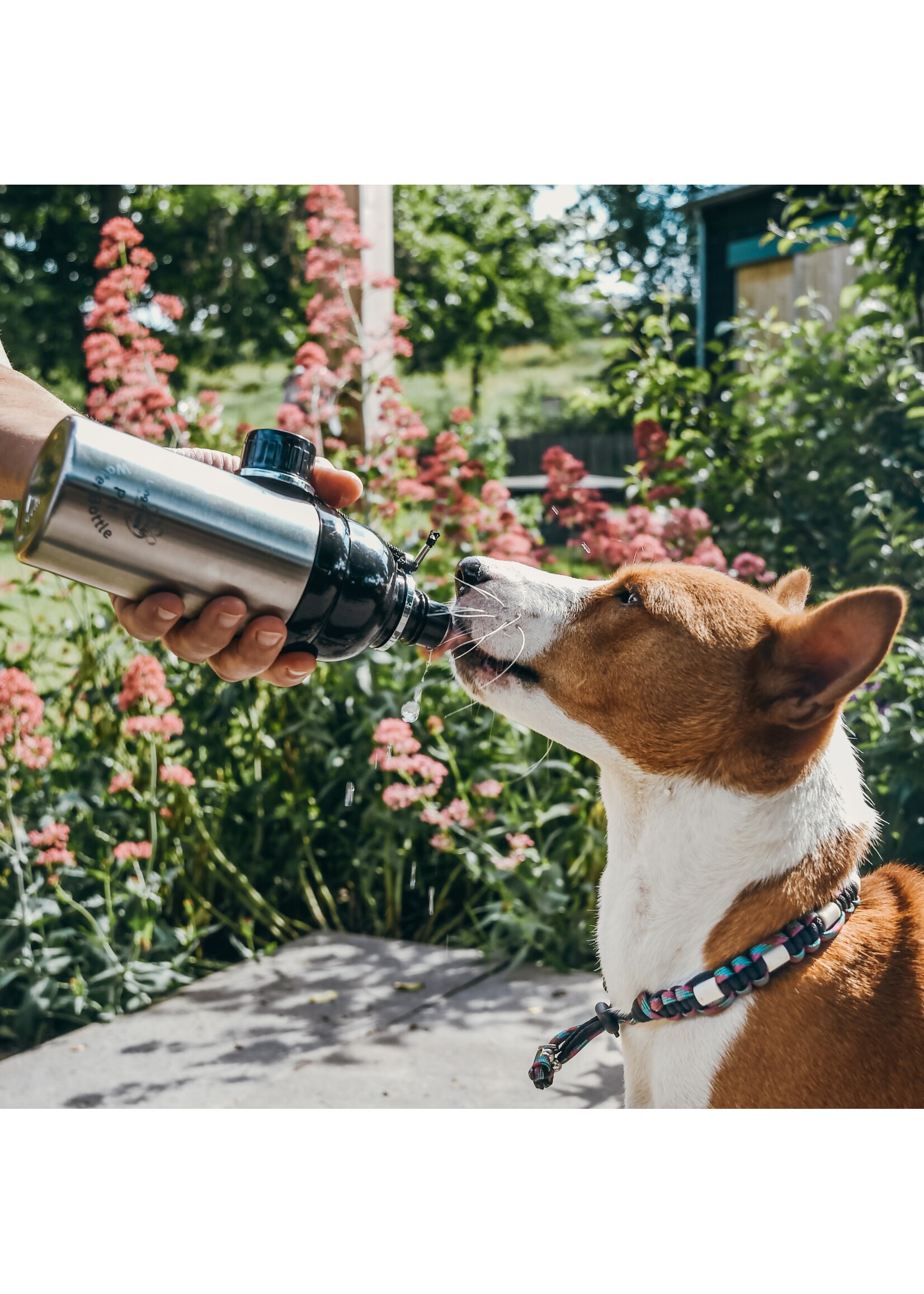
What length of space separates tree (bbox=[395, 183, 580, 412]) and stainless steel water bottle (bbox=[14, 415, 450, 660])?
917 cm

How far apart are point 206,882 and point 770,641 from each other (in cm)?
242

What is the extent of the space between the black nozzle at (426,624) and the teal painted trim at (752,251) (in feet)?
11.5

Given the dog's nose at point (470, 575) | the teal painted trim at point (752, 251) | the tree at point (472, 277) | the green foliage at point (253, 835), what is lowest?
the green foliage at point (253, 835)

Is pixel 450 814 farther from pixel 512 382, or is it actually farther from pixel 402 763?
pixel 512 382

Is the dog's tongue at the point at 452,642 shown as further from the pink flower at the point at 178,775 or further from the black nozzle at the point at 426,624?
the pink flower at the point at 178,775

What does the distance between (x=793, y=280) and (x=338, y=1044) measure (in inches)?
133

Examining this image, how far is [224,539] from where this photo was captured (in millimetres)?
1369

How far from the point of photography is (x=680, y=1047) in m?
1.43

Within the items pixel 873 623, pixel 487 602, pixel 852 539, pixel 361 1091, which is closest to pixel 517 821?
pixel 361 1091

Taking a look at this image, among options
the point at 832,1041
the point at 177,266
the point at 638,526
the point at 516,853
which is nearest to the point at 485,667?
the point at 832,1041

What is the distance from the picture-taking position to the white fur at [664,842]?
1.42m

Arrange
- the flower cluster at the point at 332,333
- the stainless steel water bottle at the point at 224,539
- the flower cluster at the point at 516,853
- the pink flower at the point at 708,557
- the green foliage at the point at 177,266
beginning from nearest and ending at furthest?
the stainless steel water bottle at the point at 224,539
the flower cluster at the point at 516,853
the pink flower at the point at 708,557
the flower cluster at the point at 332,333
the green foliage at the point at 177,266

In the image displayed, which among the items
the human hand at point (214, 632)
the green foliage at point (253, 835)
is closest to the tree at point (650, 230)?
the green foliage at point (253, 835)
